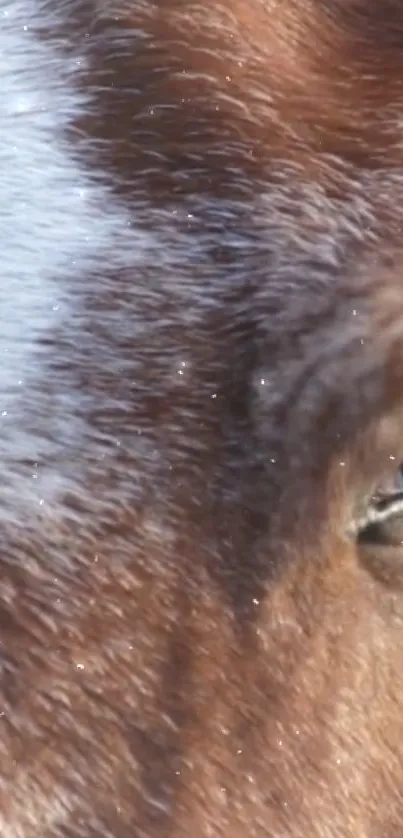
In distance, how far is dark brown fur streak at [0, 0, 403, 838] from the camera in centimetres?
48

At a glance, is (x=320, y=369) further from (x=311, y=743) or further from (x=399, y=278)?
(x=311, y=743)

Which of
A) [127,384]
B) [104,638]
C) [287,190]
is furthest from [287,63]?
[104,638]

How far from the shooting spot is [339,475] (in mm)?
518

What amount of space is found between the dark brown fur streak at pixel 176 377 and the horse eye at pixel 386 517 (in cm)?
2

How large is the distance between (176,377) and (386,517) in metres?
0.14

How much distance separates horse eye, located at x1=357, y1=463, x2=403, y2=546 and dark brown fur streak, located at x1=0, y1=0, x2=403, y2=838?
0.06 ft

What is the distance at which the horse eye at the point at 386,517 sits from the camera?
54cm

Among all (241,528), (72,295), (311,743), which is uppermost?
(72,295)

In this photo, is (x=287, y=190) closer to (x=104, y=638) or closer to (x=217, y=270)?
(x=217, y=270)

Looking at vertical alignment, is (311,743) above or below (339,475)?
below

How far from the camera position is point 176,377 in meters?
0.50

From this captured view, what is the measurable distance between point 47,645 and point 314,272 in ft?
0.70

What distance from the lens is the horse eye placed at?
1.79ft

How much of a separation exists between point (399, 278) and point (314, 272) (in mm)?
43
